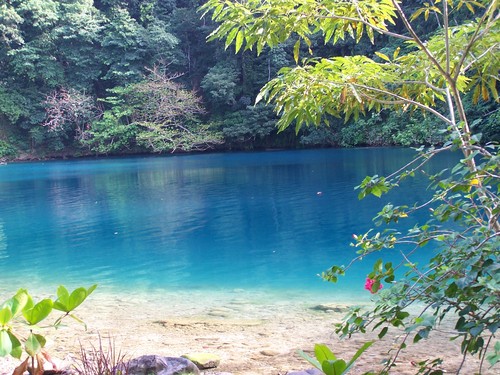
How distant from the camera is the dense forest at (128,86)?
24.0m

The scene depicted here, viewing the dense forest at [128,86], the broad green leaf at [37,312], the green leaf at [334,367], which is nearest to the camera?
the green leaf at [334,367]

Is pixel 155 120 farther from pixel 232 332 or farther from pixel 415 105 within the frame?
pixel 415 105

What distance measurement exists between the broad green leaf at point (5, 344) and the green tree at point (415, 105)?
962mm

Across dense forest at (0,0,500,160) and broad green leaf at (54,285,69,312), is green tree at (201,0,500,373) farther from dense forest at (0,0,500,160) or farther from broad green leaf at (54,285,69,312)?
dense forest at (0,0,500,160)

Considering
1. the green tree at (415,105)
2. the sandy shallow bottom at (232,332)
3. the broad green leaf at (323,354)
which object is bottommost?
the sandy shallow bottom at (232,332)

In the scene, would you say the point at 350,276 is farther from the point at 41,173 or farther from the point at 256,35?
the point at 41,173

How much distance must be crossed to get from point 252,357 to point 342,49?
75.0ft

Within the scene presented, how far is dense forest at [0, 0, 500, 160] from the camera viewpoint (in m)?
24.0

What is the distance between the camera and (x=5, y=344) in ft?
4.54

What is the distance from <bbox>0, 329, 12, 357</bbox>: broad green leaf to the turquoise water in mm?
3826

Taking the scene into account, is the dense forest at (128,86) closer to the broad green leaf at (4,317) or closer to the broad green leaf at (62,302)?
the broad green leaf at (62,302)

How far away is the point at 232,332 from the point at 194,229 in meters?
4.72

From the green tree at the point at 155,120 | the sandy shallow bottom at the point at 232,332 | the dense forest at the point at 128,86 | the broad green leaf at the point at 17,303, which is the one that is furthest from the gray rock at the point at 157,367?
the green tree at the point at 155,120

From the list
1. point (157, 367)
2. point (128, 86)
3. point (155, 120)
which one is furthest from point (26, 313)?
point (128, 86)
